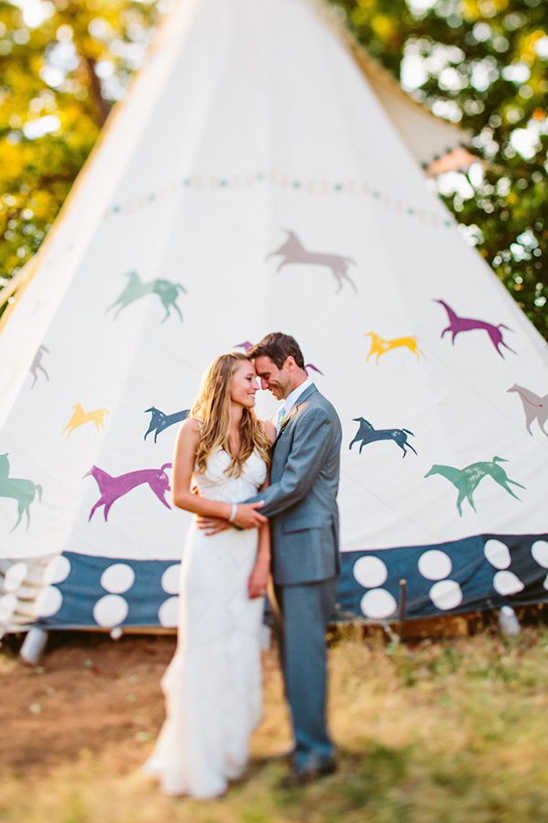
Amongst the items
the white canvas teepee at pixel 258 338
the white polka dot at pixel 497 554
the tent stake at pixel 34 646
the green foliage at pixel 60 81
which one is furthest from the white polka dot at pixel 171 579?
the green foliage at pixel 60 81

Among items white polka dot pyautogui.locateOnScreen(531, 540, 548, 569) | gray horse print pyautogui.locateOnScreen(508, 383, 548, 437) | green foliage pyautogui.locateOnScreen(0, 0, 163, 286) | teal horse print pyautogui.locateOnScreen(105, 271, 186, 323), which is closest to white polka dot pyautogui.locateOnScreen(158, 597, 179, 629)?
white polka dot pyautogui.locateOnScreen(531, 540, 548, 569)

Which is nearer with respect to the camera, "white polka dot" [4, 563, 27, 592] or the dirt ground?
the dirt ground

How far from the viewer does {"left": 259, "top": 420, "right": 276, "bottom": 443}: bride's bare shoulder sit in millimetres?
3007

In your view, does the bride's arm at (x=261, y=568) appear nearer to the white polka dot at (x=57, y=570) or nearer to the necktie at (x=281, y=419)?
the necktie at (x=281, y=419)

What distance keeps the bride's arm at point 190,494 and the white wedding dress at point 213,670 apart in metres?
0.08

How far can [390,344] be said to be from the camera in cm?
444

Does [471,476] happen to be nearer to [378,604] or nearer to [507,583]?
[507,583]

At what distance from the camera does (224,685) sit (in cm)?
254

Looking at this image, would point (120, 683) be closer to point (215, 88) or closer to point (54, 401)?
point (54, 401)

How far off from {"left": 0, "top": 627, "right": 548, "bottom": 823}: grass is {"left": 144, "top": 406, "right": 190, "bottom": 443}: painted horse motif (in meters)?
1.34

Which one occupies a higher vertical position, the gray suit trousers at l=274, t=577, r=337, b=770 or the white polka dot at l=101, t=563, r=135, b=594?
the white polka dot at l=101, t=563, r=135, b=594

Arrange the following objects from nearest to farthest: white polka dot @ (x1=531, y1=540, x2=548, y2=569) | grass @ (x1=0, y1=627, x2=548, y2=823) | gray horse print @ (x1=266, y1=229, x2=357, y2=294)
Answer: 1. grass @ (x1=0, y1=627, x2=548, y2=823)
2. white polka dot @ (x1=531, y1=540, x2=548, y2=569)
3. gray horse print @ (x1=266, y1=229, x2=357, y2=294)

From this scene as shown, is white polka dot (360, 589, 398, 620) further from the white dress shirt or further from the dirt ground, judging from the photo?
the white dress shirt

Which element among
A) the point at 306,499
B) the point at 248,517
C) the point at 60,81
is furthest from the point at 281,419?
the point at 60,81
